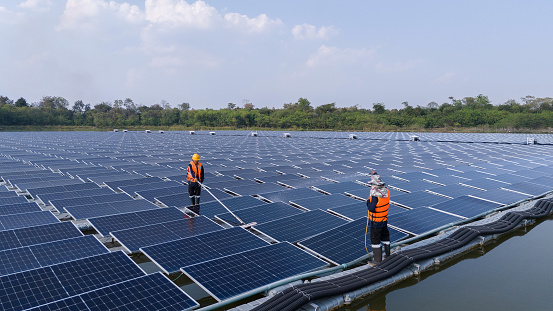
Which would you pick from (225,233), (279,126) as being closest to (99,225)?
(225,233)

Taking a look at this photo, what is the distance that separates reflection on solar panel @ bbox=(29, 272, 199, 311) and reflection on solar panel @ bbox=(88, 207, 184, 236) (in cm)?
320

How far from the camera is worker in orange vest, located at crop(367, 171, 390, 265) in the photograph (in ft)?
21.8

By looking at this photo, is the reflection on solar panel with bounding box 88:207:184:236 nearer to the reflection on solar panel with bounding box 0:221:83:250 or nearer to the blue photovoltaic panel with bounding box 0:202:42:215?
the reflection on solar panel with bounding box 0:221:83:250

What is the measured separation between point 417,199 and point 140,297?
962cm

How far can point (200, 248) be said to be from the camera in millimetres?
7051

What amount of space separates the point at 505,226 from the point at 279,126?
273 ft

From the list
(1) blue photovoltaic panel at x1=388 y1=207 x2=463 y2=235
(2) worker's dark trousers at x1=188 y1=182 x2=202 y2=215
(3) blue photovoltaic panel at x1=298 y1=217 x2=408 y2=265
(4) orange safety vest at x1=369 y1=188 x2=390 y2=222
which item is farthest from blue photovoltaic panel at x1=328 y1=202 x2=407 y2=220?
(2) worker's dark trousers at x1=188 y1=182 x2=202 y2=215

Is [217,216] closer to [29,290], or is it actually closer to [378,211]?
[378,211]

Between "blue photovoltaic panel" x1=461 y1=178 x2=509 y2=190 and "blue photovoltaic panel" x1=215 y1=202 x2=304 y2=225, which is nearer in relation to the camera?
"blue photovoltaic panel" x1=215 y1=202 x2=304 y2=225

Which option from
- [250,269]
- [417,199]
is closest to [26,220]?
[250,269]

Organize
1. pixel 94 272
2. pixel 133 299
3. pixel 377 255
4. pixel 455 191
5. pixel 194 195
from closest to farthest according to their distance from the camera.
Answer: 1. pixel 133 299
2. pixel 94 272
3. pixel 377 255
4. pixel 194 195
5. pixel 455 191

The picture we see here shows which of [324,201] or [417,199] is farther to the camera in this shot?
[417,199]

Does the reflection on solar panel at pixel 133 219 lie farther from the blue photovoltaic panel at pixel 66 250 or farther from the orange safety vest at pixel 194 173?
the orange safety vest at pixel 194 173

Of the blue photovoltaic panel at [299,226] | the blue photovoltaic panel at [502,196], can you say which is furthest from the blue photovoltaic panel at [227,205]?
the blue photovoltaic panel at [502,196]
